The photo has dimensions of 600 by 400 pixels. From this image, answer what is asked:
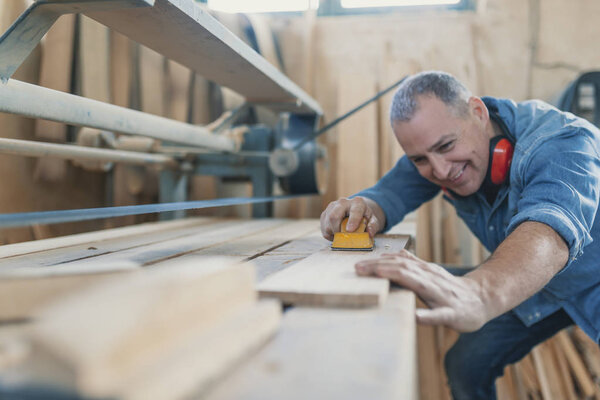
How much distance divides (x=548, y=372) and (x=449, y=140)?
1.91m

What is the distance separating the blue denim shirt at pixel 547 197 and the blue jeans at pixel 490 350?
0.36ft

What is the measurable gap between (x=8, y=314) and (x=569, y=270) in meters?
1.70

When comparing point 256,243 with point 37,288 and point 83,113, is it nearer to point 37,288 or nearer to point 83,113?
point 83,113

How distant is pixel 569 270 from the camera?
168cm

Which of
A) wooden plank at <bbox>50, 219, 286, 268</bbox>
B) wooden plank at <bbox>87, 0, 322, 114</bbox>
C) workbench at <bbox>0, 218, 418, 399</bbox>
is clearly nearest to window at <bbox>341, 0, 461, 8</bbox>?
wooden plank at <bbox>87, 0, 322, 114</bbox>

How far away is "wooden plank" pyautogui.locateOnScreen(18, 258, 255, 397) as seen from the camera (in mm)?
388

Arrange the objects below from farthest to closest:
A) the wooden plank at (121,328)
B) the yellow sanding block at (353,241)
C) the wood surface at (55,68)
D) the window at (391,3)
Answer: the window at (391,3), the wood surface at (55,68), the yellow sanding block at (353,241), the wooden plank at (121,328)

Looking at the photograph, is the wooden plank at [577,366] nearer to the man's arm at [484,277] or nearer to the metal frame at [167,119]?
the metal frame at [167,119]

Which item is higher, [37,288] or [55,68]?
[55,68]

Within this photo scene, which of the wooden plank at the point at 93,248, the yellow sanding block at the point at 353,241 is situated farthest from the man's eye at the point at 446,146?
the wooden plank at the point at 93,248

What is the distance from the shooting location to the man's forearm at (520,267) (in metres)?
1.00

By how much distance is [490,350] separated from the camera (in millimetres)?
2123

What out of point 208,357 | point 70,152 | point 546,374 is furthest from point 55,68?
point 546,374

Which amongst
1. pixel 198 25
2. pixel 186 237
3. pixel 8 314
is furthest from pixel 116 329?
pixel 186 237
